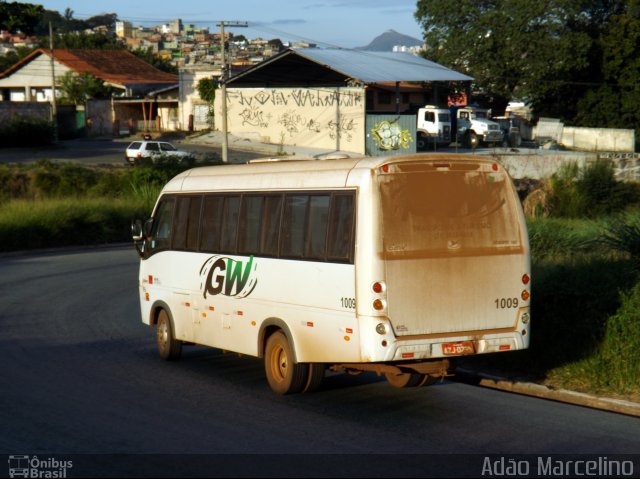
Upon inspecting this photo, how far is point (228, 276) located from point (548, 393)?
14.8ft

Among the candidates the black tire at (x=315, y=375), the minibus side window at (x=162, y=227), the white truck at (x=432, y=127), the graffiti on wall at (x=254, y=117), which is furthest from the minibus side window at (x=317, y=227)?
the graffiti on wall at (x=254, y=117)

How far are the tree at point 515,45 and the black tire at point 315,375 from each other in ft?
243

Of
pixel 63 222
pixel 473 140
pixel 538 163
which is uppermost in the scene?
pixel 473 140

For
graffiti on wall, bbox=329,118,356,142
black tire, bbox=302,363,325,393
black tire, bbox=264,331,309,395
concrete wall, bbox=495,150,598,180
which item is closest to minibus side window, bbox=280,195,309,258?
black tire, bbox=264,331,309,395

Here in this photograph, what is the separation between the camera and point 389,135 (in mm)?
63156

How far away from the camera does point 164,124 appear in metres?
87.4

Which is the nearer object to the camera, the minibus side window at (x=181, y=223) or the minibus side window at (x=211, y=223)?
the minibus side window at (x=211, y=223)

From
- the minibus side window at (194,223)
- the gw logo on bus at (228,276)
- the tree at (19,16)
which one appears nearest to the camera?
the gw logo on bus at (228,276)

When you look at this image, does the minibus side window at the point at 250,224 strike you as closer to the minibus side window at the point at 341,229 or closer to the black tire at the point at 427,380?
the minibus side window at the point at 341,229

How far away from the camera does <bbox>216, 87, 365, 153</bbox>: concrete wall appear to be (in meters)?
63.1

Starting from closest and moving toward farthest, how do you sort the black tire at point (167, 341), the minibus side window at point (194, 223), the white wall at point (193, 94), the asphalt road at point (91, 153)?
the minibus side window at point (194, 223) → the black tire at point (167, 341) → the asphalt road at point (91, 153) → the white wall at point (193, 94)

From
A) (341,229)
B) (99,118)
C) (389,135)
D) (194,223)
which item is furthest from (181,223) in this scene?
(99,118)

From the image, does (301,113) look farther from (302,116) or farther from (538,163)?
(538,163)

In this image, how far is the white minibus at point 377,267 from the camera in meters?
10.6
